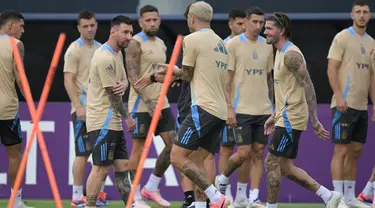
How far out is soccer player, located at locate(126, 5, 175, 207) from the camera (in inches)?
556

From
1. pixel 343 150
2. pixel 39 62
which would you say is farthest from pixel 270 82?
pixel 39 62

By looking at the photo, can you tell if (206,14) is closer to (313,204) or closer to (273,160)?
(273,160)

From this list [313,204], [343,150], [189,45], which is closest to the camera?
[189,45]

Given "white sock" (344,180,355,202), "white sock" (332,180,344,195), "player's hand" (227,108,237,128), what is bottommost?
"white sock" (344,180,355,202)

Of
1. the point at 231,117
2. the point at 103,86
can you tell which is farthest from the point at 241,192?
the point at 103,86

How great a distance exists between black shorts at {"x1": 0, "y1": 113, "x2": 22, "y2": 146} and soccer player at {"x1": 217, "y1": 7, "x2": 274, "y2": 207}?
2.70m

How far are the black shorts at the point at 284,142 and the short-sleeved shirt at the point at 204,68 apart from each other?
69 cm

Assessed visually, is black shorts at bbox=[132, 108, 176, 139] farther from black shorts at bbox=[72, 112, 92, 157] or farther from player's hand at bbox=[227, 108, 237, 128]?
player's hand at bbox=[227, 108, 237, 128]

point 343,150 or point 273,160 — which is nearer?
point 273,160

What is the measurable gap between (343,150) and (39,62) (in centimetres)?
476

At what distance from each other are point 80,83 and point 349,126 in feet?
11.8

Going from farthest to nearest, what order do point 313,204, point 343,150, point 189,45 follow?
point 313,204, point 343,150, point 189,45

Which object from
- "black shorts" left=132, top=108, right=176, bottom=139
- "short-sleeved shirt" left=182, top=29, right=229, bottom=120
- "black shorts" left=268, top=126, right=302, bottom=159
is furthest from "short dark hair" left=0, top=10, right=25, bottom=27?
"black shorts" left=268, top=126, right=302, bottom=159

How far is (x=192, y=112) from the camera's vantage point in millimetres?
11891
